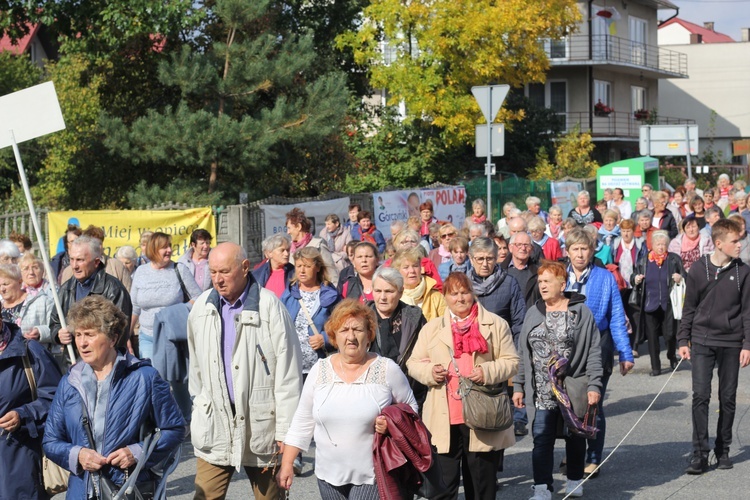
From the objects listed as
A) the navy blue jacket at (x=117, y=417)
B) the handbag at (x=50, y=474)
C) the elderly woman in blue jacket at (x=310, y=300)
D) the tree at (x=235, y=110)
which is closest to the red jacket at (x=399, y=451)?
the navy blue jacket at (x=117, y=417)

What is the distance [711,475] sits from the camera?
8.25 meters

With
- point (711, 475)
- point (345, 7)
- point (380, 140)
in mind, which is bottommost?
point (711, 475)

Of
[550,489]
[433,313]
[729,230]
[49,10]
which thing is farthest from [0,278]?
[49,10]

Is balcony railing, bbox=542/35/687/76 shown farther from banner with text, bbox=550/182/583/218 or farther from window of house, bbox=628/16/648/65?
banner with text, bbox=550/182/583/218

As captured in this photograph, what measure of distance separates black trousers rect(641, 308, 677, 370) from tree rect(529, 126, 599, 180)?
84.0 feet

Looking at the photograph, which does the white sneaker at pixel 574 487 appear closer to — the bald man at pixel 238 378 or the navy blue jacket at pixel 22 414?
the bald man at pixel 238 378

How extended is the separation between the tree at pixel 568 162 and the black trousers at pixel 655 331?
25612 mm

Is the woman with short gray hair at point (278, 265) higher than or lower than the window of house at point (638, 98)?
lower

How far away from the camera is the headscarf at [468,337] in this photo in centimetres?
644

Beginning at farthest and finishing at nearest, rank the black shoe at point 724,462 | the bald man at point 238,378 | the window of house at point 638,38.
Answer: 1. the window of house at point 638,38
2. the black shoe at point 724,462
3. the bald man at point 238,378

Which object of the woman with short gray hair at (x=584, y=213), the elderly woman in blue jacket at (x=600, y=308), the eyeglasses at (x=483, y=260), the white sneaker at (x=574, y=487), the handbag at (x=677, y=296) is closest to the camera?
the white sneaker at (x=574, y=487)

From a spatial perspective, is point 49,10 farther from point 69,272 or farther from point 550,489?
point 550,489

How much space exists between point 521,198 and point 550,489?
24.9m

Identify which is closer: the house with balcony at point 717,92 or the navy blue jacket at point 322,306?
the navy blue jacket at point 322,306
